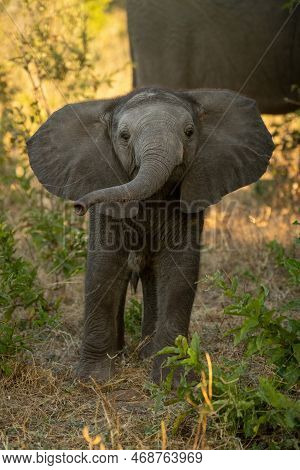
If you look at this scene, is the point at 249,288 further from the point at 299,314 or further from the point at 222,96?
the point at 222,96

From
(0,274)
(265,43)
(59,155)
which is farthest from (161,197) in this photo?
(265,43)

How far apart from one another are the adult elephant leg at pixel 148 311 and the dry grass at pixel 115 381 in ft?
0.32

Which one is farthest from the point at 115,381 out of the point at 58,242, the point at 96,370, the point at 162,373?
the point at 58,242

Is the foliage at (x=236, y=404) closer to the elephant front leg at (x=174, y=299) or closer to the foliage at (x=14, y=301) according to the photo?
the elephant front leg at (x=174, y=299)

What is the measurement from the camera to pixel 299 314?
5559 millimetres

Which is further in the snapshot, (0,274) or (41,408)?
(0,274)

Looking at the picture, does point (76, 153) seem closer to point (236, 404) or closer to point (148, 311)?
point (148, 311)

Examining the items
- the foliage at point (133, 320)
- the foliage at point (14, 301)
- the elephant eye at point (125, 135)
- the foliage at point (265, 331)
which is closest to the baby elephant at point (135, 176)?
the elephant eye at point (125, 135)

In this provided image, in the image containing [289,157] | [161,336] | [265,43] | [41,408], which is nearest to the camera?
[41,408]

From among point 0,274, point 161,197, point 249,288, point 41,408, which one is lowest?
point 249,288

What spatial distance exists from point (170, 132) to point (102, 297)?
37.7 inches

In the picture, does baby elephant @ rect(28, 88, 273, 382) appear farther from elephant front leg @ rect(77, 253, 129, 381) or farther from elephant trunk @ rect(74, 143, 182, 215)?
elephant trunk @ rect(74, 143, 182, 215)

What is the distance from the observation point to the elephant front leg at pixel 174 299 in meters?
4.61
